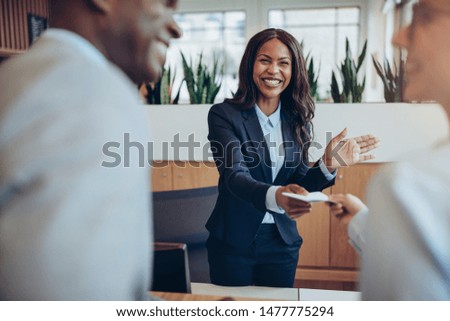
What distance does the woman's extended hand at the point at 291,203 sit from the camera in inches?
37.0

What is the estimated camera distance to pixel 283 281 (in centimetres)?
99

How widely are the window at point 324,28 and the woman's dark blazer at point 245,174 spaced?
0.57ft

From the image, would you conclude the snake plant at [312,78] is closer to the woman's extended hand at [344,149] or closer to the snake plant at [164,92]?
the woman's extended hand at [344,149]

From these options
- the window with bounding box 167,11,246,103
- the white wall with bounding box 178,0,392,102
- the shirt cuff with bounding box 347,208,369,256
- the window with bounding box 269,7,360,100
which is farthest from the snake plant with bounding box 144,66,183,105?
the shirt cuff with bounding box 347,208,369,256

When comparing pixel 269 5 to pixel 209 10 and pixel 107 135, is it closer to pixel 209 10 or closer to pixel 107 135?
pixel 209 10

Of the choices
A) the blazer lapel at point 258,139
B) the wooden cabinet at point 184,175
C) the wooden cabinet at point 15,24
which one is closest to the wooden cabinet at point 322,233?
the wooden cabinet at point 184,175

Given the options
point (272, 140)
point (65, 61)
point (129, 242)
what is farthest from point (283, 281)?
point (65, 61)

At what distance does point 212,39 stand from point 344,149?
0.40 metres

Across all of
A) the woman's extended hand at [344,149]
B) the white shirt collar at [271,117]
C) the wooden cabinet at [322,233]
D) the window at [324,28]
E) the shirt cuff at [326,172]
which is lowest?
the wooden cabinet at [322,233]

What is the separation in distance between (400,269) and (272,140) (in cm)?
54

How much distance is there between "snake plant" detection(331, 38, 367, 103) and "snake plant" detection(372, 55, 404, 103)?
4cm

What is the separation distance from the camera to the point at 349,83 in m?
1.03

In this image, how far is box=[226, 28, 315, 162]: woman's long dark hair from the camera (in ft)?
3.27

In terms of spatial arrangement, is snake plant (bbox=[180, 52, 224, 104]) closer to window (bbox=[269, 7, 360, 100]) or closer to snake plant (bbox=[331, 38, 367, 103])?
window (bbox=[269, 7, 360, 100])
